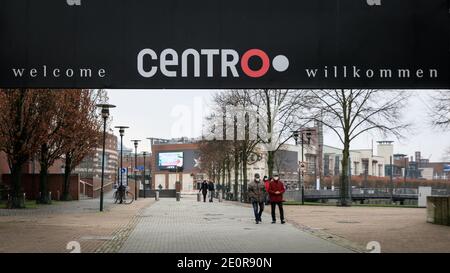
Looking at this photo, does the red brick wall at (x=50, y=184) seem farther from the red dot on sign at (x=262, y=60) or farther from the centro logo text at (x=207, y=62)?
the red dot on sign at (x=262, y=60)

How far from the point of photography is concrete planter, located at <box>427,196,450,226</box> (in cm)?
1945

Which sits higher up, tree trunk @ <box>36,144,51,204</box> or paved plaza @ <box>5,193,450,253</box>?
tree trunk @ <box>36,144,51,204</box>

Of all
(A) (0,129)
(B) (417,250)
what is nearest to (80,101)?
(A) (0,129)

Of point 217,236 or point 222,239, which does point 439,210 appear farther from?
point 222,239

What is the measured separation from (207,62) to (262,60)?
111cm

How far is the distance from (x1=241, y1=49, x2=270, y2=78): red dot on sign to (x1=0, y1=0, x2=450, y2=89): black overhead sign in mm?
20

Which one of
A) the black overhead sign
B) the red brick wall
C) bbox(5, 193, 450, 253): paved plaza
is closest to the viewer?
the black overhead sign

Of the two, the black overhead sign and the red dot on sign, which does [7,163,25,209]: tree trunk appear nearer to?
the black overhead sign

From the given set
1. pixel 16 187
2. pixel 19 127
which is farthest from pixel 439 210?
pixel 16 187

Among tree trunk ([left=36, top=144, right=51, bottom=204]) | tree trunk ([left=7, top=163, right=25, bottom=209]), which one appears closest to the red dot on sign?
tree trunk ([left=7, top=163, right=25, bottom=209])

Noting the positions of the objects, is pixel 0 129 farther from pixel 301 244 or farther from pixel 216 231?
pixel 301 244

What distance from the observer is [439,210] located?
65.6ft
